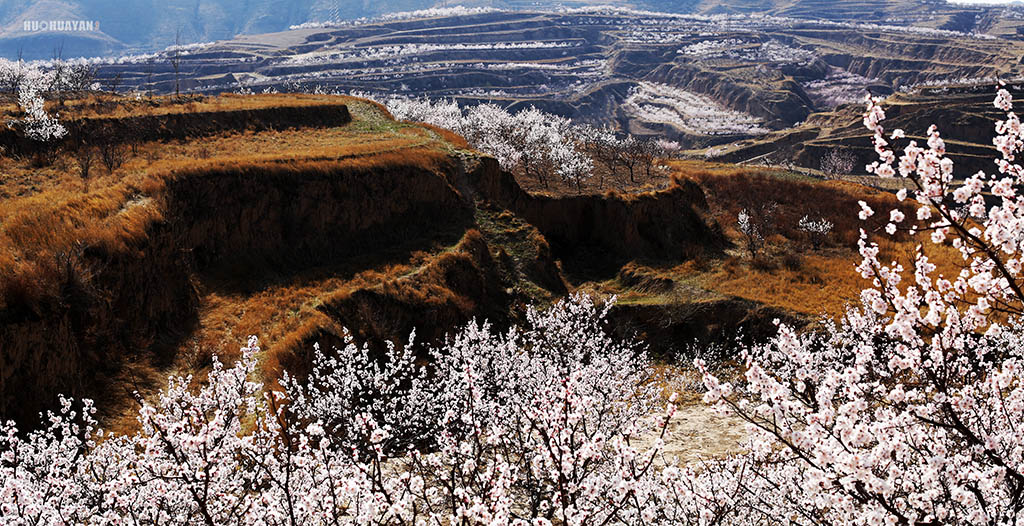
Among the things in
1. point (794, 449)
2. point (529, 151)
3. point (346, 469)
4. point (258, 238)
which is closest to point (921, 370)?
point (794, 449)

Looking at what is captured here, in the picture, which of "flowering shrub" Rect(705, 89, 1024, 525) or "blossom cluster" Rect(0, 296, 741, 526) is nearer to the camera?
"flowering shrub" Rect(705, 89, 1024, 525)

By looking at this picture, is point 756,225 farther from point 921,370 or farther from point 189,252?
point 921,370

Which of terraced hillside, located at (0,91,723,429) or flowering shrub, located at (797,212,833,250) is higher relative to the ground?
terraced hillside, located at (0,91,723,429)

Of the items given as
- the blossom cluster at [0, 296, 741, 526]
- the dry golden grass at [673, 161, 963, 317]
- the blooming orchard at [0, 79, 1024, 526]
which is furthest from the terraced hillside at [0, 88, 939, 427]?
the blooming orchard at [0, 79, 1024, 526]

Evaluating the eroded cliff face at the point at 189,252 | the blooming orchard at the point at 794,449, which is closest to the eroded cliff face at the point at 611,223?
the eroded cliff face at the point at 189,252

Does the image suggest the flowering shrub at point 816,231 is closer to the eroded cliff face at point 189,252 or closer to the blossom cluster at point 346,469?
the eroded cliff face at point 189,252

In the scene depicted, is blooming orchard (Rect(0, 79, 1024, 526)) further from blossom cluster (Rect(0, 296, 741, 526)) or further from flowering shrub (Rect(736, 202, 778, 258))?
flowering shrub (Rect(736, 202, 778, 258))

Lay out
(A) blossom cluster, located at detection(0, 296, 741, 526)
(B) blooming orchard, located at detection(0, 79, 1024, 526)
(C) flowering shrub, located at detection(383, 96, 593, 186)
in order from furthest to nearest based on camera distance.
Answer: (C) flowering shrub, located at detection(383, 96, 593, 186) → (A) blossom cluster, located at detection(0, 296, 741, 526) → (B) blooming orchard, located at detection(0, 79, 1024, 526)

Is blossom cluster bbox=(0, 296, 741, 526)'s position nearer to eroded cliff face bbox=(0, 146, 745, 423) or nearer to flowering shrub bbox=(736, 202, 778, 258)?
eroded cliff face bbox=(0, 146, 745, 423)

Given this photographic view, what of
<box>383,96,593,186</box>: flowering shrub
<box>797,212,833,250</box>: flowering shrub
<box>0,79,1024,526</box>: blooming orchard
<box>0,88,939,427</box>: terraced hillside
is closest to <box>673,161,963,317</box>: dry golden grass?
<box>0,88,939,427</box>: terraced hillside

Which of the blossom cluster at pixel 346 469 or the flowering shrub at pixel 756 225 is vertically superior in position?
the blossom cluster at pixel 346 469

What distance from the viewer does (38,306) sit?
18.5m

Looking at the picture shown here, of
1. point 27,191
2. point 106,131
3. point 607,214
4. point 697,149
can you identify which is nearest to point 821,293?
point 607,214

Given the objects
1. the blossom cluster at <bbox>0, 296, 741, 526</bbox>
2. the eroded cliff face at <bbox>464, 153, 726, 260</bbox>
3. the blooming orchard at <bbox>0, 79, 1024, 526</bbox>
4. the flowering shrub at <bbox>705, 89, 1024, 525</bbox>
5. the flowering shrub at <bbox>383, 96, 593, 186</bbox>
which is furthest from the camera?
the flowering shrub at <bbox>383, 96, 593, 186</bbox>
